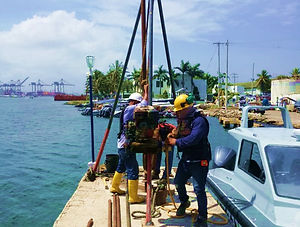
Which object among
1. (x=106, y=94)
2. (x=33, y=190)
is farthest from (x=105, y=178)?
(x=106, y=94)

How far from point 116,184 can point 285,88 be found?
169 ft

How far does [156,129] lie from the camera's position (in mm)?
4988

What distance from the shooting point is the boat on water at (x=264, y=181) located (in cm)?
434

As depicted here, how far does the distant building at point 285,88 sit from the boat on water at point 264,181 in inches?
1827

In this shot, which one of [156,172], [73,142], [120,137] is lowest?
[73,142]

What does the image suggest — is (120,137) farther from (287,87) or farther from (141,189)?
(287,87)

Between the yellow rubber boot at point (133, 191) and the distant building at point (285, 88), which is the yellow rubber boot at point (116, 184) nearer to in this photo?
the yellow rubber boot at point (133, 191)

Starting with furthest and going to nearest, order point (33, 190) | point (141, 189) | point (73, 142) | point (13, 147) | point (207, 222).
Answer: point (73, 142) < point (13, 147) < point (33, 190) < point (141, 189) < point (207, 222)

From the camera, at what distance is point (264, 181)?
4844 millimetres

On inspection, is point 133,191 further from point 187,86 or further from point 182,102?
point 187,86

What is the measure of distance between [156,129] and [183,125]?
42 centimetres

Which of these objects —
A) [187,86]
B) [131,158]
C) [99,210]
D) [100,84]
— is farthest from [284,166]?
[100,84]

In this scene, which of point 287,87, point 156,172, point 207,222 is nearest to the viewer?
point 207,222

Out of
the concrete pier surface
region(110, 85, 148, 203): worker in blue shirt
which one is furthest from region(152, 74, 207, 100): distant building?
region(110, 85, 148, 203): worker in blue shirt
